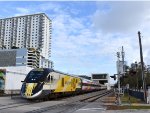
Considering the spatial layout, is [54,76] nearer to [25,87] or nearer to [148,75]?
[25,87]

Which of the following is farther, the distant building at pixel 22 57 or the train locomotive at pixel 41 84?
the distant building at pixel 22 57

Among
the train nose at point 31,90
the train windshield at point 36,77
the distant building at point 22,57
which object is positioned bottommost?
the train nose at point 31,90

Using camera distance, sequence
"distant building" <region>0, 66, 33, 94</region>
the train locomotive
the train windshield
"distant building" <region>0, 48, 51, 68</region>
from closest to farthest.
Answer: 1. the train locomotive
2. the train windshield
3. "distant building" <region>0, 66, 33, 94</region>
4. "distant building" <region>0, 48, 51, 68</region>

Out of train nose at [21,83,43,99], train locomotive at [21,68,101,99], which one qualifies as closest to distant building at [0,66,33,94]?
train locomotive at [21,68,101,99]

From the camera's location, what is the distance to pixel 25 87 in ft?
108

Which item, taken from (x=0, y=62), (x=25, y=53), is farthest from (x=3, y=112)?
(x=0, y=62)

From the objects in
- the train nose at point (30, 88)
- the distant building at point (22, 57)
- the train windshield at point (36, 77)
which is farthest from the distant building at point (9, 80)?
the distant building at point (22, 57)

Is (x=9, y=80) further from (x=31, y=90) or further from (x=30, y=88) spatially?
(x=31, y=90)

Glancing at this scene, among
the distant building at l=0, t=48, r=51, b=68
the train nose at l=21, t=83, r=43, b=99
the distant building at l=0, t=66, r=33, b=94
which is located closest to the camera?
the train nose at l=21, t=83, r=43, b=99

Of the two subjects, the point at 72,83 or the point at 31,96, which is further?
the point at 72,83

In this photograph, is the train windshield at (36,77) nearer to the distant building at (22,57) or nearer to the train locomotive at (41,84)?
the train locomotive at (41,84)

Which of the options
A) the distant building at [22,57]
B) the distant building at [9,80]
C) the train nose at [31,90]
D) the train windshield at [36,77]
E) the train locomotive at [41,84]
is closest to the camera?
the train nose at [31,90]

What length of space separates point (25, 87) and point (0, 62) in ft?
518

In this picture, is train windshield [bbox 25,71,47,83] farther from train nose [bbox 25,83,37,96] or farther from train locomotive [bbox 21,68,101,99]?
train nose [bbox 25,83,37,96]
